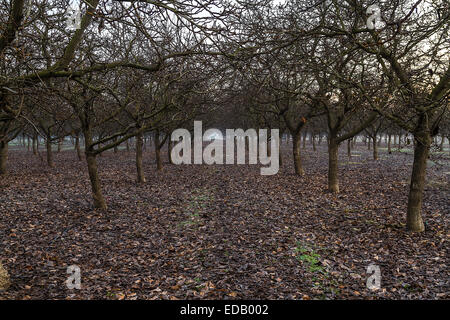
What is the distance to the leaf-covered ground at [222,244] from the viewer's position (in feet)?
19.9

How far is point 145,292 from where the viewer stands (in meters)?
5.93

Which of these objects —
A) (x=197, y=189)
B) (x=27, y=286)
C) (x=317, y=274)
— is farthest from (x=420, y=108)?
(x=197, y=189)

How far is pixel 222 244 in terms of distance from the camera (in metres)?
8.54

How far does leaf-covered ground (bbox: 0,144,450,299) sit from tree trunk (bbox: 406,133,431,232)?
0.39 m

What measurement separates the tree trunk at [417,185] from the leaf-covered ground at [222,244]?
0.39m

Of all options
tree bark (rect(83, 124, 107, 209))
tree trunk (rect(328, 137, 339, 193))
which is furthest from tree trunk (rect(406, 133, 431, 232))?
tree bark (rect(83, 124, 107, 209))

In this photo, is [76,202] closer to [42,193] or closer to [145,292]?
[42,193]

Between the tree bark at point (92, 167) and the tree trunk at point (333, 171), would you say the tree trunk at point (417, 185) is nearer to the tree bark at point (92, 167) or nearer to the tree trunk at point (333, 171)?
the tree trunk at point (333, 171)

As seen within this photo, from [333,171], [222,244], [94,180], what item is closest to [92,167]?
[94,180]

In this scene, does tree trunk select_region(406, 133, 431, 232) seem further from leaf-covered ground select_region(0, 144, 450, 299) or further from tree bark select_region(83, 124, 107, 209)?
tree bark select_region(83, 124, 107, 209)

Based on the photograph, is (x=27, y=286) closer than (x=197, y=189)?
Yes
